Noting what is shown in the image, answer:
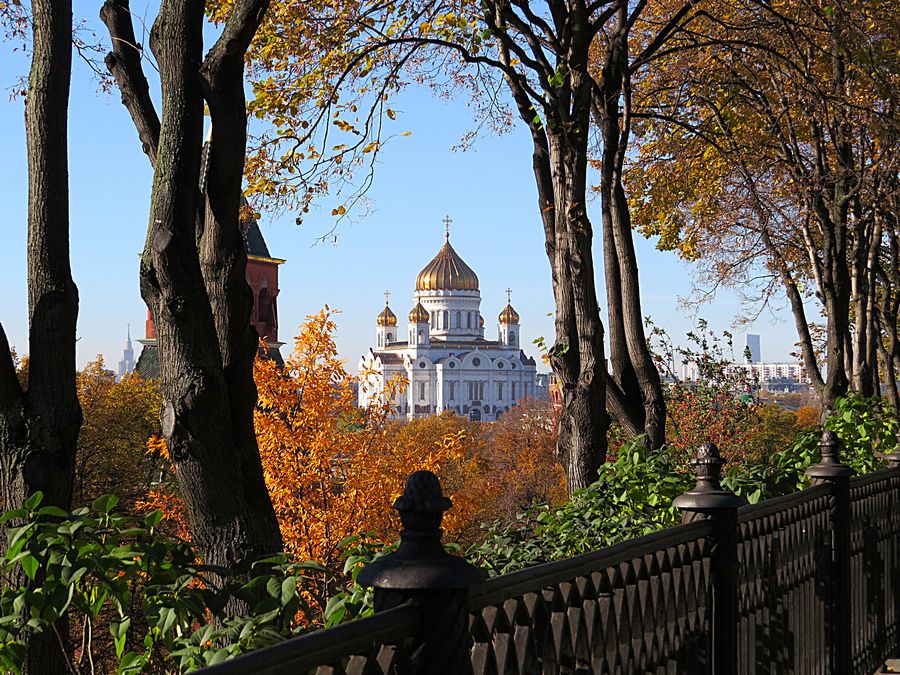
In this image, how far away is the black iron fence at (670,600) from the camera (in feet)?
7.32

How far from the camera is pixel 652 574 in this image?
340 cm

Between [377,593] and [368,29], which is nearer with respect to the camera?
[377,593]

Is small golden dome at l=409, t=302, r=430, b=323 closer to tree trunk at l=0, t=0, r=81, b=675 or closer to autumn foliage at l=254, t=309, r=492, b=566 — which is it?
autumn foliage at l=254, t=309, r=492, b=566

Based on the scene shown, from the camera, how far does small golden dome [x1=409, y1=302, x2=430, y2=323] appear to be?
174875mm

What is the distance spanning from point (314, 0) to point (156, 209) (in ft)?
17.1

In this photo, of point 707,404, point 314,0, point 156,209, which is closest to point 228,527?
point 156,209

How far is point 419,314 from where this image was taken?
575ft

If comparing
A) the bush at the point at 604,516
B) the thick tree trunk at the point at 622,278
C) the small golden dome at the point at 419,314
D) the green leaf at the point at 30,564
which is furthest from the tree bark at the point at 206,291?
the small golden dome at the point at 419,314

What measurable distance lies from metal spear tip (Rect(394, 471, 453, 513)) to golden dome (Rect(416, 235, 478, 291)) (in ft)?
536

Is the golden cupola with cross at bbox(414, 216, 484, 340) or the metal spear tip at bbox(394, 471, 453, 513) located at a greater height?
the golden cupola with cross at bbox(414, 216, 484, 340)

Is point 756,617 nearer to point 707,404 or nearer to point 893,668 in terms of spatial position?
point 893,668

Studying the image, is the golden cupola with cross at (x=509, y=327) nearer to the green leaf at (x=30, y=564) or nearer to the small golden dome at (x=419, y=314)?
the small golden dome at (x=419, y=314)

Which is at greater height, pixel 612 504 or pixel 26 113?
pixel 26 113

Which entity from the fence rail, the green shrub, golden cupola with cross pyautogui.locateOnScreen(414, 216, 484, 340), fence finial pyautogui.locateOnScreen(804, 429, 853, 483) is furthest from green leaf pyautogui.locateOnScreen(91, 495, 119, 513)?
golden cupola with cross pyautogui.locateOnScreen(414, 216, 484, 340)
